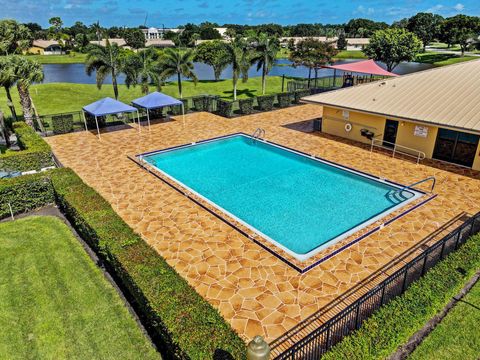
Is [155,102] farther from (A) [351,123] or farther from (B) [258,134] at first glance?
(A) [351,123]

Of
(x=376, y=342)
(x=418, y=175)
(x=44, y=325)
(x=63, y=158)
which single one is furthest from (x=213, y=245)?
(x=63, y=158)

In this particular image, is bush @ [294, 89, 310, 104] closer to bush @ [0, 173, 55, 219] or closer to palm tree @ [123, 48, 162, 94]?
palm tree @ [123, 48, 162, 94]

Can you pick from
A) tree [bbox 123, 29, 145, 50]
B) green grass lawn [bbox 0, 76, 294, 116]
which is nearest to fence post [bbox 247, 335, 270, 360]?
green grass lawn [bbox 0, 76, 294, 116]

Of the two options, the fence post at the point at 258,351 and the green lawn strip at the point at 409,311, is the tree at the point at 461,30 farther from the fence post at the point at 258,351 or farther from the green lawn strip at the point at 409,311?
the fence post at the point at 258,351

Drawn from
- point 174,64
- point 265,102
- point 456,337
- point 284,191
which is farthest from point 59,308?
point 174,64

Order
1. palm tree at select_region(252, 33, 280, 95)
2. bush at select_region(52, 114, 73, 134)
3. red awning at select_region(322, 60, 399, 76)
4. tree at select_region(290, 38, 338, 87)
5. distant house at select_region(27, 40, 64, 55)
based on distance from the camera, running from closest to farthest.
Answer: bush at select_region(52, 114, 73, 134), red awning at select_region(322, 60, 399, 76), palm tree at select_region(252, 33, 280, 95), tree at select_region(290, 38, 338, 87), distant house at select_region(27, 40, 64, 55)

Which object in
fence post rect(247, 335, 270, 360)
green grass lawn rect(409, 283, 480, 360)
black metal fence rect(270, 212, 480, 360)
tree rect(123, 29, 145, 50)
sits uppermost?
tree rect(123, 29, 145, 50)

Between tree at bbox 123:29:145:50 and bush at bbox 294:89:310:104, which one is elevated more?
tree at bbox 123:29:145:50
